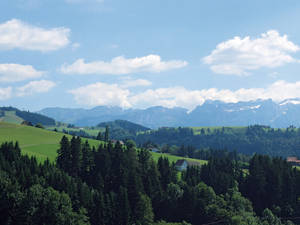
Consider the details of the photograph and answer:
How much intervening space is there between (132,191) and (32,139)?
83.5 metres

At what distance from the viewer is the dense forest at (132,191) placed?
8144cm

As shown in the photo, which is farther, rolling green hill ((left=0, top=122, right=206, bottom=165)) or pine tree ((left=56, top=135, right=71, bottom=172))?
rolling green hill ((left=0, top=122, right=206, bottom=165))

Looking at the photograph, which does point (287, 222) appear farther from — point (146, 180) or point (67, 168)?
point (67, 168)

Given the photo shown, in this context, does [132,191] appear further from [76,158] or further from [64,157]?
[64,157]

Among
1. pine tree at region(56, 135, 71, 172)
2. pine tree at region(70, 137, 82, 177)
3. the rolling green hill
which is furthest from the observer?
the rolling green hill

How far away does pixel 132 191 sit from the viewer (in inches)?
4063

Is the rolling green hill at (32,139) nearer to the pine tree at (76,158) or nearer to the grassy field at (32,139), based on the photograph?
the grassy field at (32,139)

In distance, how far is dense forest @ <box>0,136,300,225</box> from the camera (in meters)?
81.4

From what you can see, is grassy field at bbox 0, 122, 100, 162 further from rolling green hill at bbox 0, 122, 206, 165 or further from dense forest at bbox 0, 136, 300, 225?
dense forest at bbox 0, 136, 300, 225

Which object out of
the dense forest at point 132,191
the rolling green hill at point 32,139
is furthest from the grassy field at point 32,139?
the dense forest at point 132,191

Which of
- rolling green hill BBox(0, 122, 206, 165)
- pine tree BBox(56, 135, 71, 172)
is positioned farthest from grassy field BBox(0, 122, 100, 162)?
pine tree BBox(56, 135, 71, 172)

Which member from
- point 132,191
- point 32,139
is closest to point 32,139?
point 32,139

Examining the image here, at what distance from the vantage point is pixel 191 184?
388 ft

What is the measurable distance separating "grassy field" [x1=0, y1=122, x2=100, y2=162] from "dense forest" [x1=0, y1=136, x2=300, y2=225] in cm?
2481
